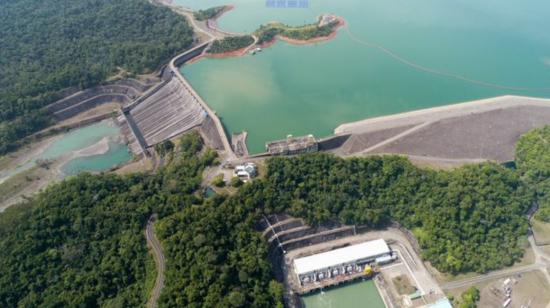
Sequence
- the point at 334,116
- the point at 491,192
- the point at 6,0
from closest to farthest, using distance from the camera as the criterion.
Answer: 1. the point at 491,192
2. the point at 334,116
3. the point at 6,0

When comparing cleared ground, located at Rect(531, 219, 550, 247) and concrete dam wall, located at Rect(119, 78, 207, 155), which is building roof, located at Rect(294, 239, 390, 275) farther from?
concrete dam wall, located at Rect(119, 78, 207, 155)

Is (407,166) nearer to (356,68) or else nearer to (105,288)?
(356,68)

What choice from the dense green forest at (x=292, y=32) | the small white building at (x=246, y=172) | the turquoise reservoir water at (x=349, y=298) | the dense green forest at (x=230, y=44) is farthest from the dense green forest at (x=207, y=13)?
the turquoise reservoir water at (x=349, y=298)

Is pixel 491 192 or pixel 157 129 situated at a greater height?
pixel 157 129

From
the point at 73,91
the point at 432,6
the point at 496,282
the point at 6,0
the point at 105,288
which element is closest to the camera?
the point at 105,288

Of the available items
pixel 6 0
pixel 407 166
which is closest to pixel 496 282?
pixel 407 166

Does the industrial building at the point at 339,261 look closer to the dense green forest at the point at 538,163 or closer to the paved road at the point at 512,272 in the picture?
the paved road at the point at 512,272

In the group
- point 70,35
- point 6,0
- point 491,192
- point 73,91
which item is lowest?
point 491,192

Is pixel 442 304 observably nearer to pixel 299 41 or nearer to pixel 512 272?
pixel 512 272
